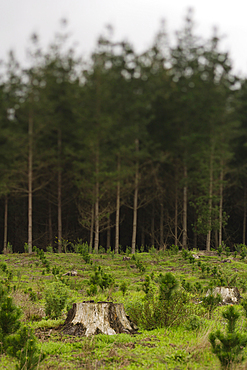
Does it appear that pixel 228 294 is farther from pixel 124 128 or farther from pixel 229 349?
pixel 124 128

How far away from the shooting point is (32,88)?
1975 cm

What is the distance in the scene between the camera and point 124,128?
2061cm

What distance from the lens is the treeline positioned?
800 inches

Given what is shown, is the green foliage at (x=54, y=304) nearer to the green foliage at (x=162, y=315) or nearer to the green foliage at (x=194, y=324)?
the green foliage at (x=162, y=315)

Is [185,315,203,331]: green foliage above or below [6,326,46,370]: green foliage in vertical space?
below

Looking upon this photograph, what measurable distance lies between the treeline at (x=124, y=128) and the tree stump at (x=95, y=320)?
14.1m

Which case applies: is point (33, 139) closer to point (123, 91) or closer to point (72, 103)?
point (72, 103)

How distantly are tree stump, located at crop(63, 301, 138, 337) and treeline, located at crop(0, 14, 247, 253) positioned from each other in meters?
14.1

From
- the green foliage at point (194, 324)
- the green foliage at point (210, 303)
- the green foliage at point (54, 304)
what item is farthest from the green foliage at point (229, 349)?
the green foliage at point (54, 304)

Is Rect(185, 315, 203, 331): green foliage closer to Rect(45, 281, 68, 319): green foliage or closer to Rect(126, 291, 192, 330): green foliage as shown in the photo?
Rect(126, 291, 192, 330): green foliage

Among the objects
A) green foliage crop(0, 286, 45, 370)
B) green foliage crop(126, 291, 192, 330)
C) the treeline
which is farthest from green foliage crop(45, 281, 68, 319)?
the treeline

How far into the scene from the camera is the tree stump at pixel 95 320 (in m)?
5.10

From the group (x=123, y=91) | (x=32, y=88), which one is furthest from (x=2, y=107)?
(x=123, y=91)

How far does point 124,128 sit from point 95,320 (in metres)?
16.3
